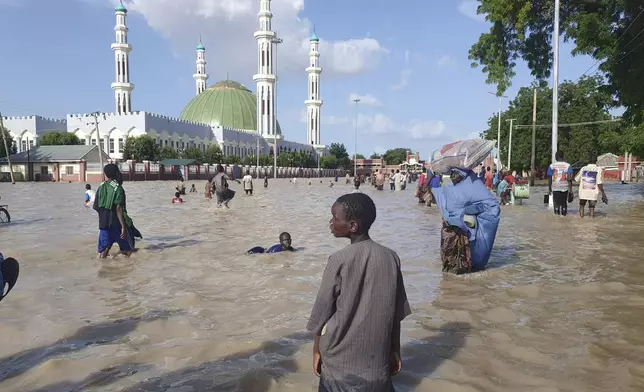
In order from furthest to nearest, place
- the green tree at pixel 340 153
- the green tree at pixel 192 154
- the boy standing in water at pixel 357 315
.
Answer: the green tree at pixel 340 153
the green tree at pixel 192 154
the boy standing in water at pixel 357 315

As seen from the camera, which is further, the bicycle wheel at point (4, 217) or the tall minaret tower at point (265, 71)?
the tall minaret tower at point (265, 71)

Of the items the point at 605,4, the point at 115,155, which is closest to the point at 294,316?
the point at 605,4

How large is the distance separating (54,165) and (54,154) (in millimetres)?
1454

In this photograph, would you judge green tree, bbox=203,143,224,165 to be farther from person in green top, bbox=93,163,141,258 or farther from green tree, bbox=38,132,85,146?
person in green top, bbox=93,163,141,258

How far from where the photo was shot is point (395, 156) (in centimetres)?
13938

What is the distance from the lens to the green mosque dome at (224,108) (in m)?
100

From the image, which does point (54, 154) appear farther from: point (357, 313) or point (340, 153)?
point (340, 153)

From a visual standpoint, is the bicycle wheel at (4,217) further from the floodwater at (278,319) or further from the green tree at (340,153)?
the green tree at (340,153)

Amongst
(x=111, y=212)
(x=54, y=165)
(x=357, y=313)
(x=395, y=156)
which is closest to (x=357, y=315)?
(x=357, y=313)

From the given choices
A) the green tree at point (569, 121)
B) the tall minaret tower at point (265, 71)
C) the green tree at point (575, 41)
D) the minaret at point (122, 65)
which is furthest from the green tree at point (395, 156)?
the green tree at point (575, 41)

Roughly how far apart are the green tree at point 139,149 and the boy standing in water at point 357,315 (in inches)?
2331

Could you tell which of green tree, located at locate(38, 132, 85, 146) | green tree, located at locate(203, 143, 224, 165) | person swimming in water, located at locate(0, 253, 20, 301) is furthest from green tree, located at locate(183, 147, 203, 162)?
person swimming in water, located at locate(0, 253, 20, 301)

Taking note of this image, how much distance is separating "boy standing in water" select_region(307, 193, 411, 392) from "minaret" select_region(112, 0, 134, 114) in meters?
75.7

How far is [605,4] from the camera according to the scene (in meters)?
14.5
